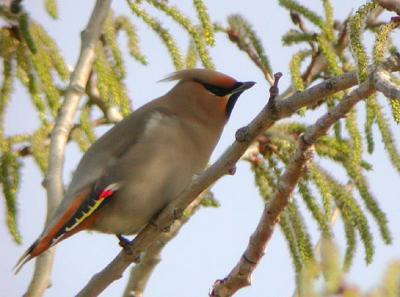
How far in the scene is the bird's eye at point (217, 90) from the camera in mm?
3962

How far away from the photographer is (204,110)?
387 cm

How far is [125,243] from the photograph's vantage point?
3266 millimetres

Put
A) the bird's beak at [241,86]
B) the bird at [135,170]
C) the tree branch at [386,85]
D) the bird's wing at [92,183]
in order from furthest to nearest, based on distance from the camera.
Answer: the bird's beak at [241,86] → the bird at [135,170] → the bird's wing at [92,183] → the tree branch at [386,85]

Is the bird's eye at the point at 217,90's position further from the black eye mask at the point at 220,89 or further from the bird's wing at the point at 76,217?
the bird's wing at the point at 76,217

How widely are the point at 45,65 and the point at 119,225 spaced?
2.23 feet

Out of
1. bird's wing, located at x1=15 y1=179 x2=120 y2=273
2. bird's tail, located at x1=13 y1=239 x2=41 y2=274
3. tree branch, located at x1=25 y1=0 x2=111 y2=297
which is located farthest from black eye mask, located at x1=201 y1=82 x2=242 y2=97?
bird's tail, located at x1=13 y1=239 x2=41 y2=274

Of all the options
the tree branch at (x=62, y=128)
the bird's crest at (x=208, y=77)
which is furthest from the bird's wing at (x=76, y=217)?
the bird's crest at (x=208, y=77)

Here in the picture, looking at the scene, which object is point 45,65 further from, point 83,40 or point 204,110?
point 204,110

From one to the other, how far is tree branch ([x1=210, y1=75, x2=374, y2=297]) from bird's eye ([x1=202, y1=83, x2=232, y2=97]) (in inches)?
58.8

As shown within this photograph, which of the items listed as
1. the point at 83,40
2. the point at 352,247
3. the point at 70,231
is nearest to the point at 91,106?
the point at 83,40

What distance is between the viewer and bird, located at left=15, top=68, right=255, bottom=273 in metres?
3.37

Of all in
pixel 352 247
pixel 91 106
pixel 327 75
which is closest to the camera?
pixel 352 247

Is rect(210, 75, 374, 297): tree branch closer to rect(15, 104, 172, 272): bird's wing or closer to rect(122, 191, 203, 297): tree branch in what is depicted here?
rect(15, 104, 172, 272): bird's wing

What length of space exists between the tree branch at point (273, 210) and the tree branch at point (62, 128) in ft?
2.96
